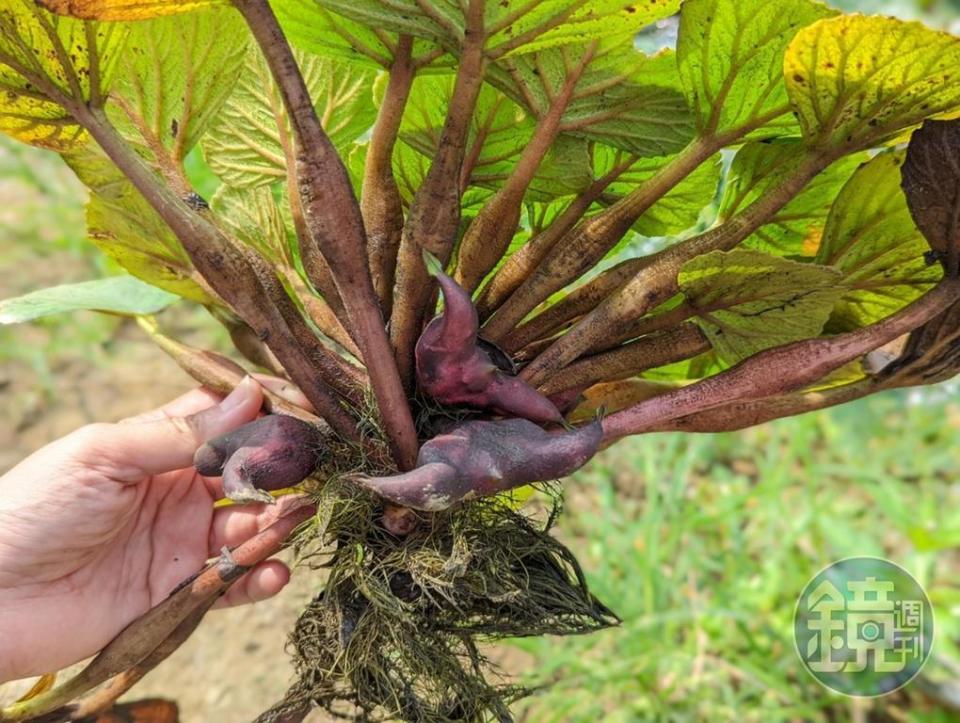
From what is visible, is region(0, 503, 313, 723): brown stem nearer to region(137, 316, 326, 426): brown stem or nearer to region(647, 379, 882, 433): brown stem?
region(137, 316, 326, 426): brown stem

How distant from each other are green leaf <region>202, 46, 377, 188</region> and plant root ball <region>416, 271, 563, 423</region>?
0.87 feet

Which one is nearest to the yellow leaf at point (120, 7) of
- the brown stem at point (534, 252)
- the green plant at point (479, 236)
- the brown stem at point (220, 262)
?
the green plant at point (479, 236)

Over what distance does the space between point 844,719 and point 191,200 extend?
1.82 meters

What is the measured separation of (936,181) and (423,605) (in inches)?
22.2

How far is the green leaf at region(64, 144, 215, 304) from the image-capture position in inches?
30.4

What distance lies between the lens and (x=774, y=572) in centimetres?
200

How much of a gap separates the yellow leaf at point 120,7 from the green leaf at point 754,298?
41cm

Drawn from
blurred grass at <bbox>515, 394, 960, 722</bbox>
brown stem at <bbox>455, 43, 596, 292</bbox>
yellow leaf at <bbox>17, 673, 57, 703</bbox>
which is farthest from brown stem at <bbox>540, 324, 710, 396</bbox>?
blurred grass at <bbox>515, 394, 960, 722</bbox>

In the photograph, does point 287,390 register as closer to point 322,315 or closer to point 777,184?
point 322,315

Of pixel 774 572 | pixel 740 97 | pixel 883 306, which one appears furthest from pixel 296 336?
pixel 774 572

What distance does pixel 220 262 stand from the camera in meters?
0.68

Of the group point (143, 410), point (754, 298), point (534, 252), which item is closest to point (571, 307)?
point (534, 252)

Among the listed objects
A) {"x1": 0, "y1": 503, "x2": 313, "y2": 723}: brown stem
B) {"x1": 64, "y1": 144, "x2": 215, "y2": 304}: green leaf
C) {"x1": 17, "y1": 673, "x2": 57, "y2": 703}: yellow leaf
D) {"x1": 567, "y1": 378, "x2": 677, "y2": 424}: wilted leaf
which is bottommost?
{"x1": 17, "y1": 673, "x2": 57, "y2": 703}: yellow leaf

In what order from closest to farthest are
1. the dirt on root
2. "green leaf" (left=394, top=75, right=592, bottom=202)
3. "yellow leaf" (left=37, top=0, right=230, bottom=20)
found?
"yellow leaf" (left=37, top=0, right=230, bottom=20), "green leaf" (left=394, top=75, right=592, bottom=202), the dirt on root
